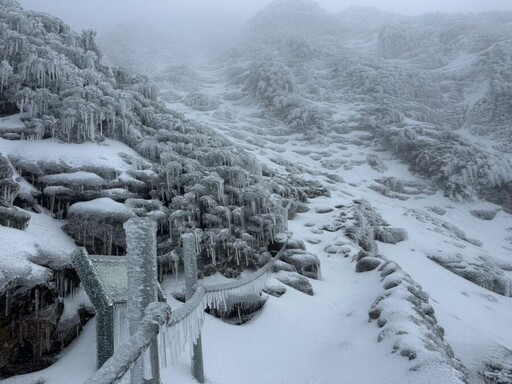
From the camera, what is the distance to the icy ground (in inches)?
339

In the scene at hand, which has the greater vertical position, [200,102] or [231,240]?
[231,240]

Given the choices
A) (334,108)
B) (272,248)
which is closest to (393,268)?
(272,248)

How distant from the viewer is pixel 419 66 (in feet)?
222

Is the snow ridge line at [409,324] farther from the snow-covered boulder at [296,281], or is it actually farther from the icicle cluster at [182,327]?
the icicle cluster at [182,327]

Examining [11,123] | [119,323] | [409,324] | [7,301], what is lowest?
[409,324]

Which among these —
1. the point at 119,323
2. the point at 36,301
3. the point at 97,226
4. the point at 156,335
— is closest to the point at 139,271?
the point at 156,335

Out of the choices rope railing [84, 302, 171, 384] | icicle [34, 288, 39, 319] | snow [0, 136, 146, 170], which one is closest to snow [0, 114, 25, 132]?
snow [0, 136, 146, 170]

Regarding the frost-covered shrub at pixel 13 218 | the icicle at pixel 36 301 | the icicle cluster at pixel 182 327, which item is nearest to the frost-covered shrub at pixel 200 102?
the frost-covered shrub at pixel 13 218

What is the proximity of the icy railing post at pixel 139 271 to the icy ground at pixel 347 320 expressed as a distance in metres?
5.09

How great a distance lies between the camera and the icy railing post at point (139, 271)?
341 cm

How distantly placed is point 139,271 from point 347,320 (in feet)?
32.3

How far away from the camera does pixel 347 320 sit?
11867 millimetres

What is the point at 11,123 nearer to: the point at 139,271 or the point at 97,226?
the point at 97,226

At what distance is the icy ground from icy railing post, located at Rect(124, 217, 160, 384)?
509cm
